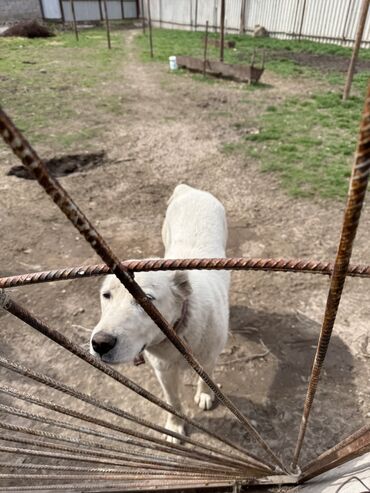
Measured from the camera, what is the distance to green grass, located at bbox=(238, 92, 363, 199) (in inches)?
241

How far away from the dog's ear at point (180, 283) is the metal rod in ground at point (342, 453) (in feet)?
3.78

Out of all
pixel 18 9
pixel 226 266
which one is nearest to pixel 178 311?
pixel 226 266

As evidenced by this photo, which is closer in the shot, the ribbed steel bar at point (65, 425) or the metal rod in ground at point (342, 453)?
the metal rod in ground at point (342, 453)

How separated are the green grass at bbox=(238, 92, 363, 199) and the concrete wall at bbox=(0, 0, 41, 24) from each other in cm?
2214

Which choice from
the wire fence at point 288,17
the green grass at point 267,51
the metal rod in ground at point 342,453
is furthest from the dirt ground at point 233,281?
the wire fence at point 288,17

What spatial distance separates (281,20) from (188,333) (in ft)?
69.7

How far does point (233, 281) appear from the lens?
434 centimetres

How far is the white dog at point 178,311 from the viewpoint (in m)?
2.02

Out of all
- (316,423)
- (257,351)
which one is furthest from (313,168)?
(316,423)

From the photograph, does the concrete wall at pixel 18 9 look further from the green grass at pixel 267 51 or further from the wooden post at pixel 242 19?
the wooden post at pixel 242 19

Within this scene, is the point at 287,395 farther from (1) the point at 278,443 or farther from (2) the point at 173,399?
(2) the point at 173,399

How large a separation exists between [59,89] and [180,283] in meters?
10.8

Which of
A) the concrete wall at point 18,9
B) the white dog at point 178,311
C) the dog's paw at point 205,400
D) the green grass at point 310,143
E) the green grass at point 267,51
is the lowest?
the dog's paw at point 205,400

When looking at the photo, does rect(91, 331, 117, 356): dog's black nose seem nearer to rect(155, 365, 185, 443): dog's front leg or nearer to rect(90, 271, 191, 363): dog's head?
rect(90, 271, 191, 363): dog's head
